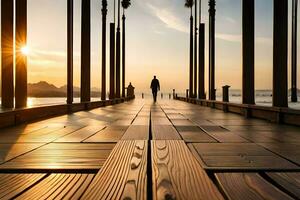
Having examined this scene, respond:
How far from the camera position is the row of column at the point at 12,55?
621cm

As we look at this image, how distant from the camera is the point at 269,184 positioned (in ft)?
6.79

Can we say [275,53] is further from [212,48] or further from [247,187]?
[212,48]

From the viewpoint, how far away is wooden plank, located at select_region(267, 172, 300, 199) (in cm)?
194

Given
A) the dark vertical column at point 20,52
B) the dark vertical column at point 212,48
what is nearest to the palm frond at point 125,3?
the dark vertical column at point 212,48

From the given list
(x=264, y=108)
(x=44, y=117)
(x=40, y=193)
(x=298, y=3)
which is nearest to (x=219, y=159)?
(x=40, y=193)

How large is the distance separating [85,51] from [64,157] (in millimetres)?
8648

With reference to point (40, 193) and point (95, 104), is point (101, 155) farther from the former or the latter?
point (95, 104)

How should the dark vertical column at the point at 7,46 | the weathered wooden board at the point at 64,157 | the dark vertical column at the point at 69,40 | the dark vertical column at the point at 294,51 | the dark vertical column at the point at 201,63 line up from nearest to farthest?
the weathered wooden board at the point at 64,157 < the dark vertical column at the point at 7,46 < the dark vertical column at the point at 69,40 < the dark vertical column at the point at 201,63 < the dark vertical column at the point at 294,51

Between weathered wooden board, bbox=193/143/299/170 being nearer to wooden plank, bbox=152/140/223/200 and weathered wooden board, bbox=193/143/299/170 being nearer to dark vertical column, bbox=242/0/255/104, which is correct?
wooden plank, bbox=152/140/223/200

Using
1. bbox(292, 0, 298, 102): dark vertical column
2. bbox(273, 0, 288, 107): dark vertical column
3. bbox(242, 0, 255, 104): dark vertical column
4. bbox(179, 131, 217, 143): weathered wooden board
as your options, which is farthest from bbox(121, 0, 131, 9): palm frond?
bbox(179, 131, 217, 143): weathered wooden board

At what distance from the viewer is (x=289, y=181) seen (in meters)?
2.15

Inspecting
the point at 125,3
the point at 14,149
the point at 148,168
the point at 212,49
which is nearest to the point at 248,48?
the point at 14,149

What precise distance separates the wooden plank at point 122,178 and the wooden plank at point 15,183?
0.37 m

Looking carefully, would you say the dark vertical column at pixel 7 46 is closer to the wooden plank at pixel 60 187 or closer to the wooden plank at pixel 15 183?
the wooden plank at pixel 15 183
